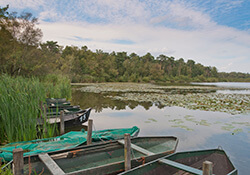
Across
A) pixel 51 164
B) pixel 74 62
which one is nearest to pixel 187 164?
pixel 51 164

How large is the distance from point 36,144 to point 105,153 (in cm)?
155

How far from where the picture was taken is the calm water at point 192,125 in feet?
17.7

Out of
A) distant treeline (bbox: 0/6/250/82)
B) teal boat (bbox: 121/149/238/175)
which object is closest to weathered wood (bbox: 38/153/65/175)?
teal boat (bbox: 121/149/238/175)

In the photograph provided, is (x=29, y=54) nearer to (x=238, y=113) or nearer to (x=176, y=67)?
(x=238, y=113)

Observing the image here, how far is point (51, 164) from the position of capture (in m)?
3.09

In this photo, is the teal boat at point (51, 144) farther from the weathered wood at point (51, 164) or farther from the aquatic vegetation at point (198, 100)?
the aquatic vegetation at point (198, 100)

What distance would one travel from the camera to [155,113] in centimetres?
959

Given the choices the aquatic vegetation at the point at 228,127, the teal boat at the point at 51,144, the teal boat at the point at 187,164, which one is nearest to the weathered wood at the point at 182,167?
the teal boat at the point at 187,164

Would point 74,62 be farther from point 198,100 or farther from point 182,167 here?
point 182,167

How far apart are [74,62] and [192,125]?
126 feet

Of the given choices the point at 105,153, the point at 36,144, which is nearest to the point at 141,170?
the point at 105,153

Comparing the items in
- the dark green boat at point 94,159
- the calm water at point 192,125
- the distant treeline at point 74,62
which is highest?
the distant treeline at point 74,62

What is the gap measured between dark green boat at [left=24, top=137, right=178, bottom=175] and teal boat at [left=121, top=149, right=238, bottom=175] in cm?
40

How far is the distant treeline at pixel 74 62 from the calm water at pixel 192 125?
29.4 ft
